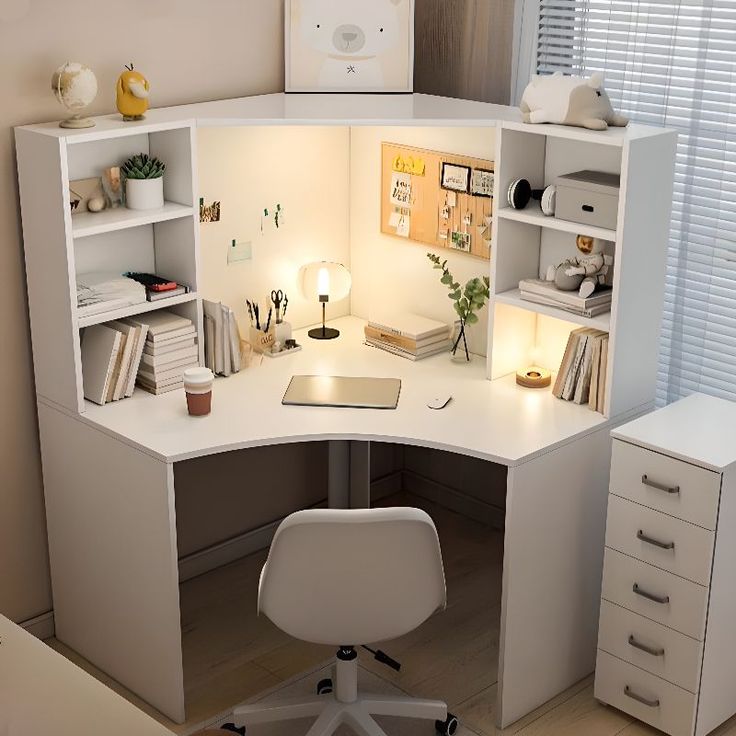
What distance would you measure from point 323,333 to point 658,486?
1.31m

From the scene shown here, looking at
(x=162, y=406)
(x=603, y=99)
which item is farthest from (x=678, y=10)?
(x=162, y=406)

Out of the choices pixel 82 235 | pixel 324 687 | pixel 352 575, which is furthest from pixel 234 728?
pixel 82 235

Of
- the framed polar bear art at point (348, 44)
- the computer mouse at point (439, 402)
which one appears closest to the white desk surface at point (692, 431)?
the computer mouse at point (439, 402)

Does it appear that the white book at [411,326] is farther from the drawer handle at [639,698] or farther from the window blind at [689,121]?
the drawer handle at [639,698]

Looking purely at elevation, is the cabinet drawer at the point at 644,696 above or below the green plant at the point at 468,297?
below

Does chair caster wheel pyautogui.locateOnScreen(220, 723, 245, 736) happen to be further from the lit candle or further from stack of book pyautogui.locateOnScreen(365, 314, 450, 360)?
the lit candle

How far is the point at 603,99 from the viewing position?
123 inches

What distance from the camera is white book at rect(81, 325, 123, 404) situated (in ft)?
10.5

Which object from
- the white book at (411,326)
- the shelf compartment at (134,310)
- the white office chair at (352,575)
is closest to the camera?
the white office chair at (352,575)

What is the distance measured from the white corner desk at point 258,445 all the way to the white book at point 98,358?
0.19 ft

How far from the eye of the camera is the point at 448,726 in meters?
3.09

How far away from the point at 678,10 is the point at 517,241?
793 millimetres

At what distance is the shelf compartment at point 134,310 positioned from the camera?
3111 mm

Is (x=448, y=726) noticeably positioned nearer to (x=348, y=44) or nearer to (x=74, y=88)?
(x=74, y=88)
